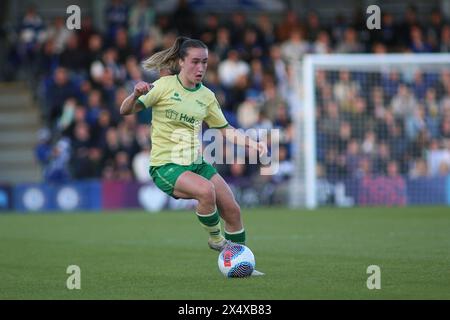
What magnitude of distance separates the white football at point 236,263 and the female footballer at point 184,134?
0.46m

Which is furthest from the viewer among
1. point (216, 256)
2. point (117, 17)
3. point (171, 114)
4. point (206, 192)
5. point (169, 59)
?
point (117, 17)

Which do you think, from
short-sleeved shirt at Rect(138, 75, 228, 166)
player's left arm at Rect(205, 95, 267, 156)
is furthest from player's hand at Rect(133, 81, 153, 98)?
player's left arm at Rect(205, 95, 267, 156)

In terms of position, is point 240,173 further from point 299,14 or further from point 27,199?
point 299,14

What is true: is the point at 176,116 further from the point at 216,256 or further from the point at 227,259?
the point at 216,256

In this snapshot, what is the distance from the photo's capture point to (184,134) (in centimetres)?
1092

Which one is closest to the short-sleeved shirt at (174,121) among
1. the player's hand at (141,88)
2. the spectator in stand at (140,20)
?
the player's hand at (141,88)

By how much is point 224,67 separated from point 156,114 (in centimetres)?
1589

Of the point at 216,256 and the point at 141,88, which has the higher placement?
the point at 141,88

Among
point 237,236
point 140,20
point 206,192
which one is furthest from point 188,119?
point 140,20

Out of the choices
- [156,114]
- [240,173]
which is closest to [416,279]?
[156,114]

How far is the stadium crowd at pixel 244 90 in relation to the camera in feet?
81.5

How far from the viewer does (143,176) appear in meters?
24.8

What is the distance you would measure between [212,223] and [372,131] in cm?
1466
